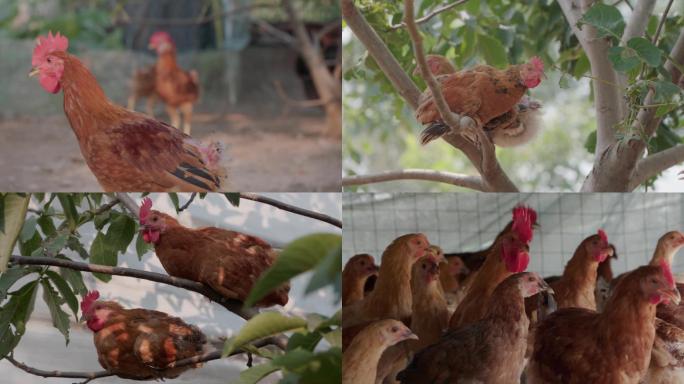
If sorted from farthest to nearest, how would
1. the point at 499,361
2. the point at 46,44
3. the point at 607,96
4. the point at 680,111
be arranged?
the point at 680,111
the point at 607,96
the point at 46,44
the point at 499,361

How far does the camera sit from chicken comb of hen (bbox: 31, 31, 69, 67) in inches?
70.7

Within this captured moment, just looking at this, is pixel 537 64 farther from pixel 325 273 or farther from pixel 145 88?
pixel 325 273

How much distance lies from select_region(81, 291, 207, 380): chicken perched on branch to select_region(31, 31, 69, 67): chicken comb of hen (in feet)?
1.56

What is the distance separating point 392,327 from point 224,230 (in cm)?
40

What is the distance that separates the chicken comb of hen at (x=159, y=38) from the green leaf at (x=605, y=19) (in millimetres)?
857

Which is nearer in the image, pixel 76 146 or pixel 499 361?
pixel 499 361

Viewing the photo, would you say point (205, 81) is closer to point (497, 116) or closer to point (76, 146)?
point (76, 146)

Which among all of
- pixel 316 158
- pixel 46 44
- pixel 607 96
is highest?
pixel 46 44

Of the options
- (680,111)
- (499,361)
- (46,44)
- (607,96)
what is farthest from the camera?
(680,111)

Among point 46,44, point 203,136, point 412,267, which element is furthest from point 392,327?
point 46,44

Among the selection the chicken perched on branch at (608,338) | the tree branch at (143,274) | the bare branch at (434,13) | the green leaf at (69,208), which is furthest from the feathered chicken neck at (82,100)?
the chicken perched on branch at (608,338)

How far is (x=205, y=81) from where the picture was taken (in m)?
1.92

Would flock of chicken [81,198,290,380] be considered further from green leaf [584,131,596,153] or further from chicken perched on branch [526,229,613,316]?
green leaf [584,131,596,153]

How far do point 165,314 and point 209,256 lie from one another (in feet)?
0.48
